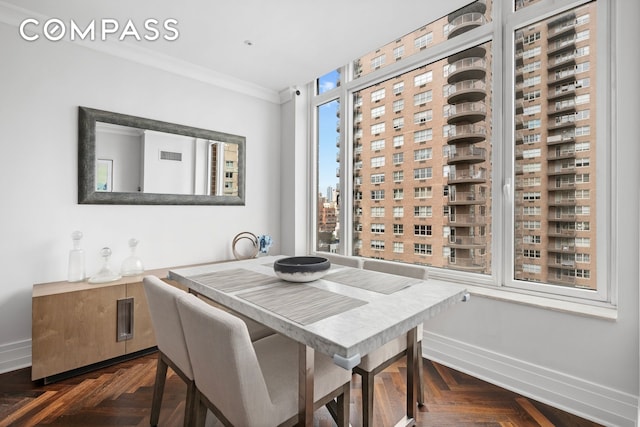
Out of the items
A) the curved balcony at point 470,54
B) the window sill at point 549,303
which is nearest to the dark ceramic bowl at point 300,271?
the window sill at point 549,303

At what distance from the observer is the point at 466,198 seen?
2389 mm

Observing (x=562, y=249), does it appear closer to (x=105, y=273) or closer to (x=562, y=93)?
(x=562, y=93)

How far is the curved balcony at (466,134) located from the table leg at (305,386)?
6.51 feet

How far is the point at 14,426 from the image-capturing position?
5.37ft

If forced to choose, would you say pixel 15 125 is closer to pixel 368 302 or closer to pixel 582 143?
pixel 368 302

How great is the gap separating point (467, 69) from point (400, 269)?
1.62 metres

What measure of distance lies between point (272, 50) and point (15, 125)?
196cm

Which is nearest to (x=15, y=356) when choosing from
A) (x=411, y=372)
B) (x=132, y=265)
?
(x=132, y=265)

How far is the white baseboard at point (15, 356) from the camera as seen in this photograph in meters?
2.15

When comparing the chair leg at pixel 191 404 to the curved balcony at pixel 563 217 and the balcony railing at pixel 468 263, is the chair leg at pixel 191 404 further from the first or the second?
the curved balcony at pixel 563 217

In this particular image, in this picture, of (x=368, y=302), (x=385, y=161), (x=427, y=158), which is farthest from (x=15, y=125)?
(x=427, y=158)

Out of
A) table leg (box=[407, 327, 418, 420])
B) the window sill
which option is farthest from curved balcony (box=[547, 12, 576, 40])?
table leg (box=[407, 327, 418, 420])

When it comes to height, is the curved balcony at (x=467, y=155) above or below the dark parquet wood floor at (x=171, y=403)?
above

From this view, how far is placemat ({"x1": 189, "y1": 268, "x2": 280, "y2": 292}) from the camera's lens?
5.16 ft
